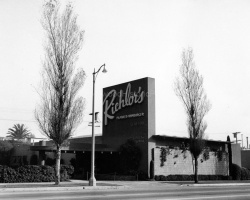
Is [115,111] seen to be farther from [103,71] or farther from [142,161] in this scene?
[103,71]

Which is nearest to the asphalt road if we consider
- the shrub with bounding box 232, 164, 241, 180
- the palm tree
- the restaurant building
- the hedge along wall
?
the restaurant building

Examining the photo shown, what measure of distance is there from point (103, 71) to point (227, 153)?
24118mm

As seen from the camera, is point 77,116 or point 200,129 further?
point 200,129

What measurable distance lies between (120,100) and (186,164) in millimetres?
10279

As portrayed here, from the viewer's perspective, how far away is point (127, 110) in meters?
40.2

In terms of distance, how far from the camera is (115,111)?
41531 mm

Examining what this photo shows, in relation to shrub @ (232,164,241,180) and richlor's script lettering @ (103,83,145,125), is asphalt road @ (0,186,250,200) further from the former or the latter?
shrub @ (232,164,241,180)

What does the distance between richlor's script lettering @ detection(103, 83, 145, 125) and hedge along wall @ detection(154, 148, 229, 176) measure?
5.95 meters

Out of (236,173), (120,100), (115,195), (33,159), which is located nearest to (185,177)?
(236,173)

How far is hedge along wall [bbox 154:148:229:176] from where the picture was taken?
3703cm

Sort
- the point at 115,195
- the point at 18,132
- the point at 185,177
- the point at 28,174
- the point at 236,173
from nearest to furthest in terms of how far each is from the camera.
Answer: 1. the point at 115,195
2. the point at 28,174
3. the point at 185,177
4. the point at 236,173
5. the point at 18,132

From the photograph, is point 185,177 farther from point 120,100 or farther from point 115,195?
point 115,195

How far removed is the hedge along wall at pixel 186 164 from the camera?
3703 cm

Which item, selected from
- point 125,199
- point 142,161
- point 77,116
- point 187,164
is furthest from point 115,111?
point 125,199
